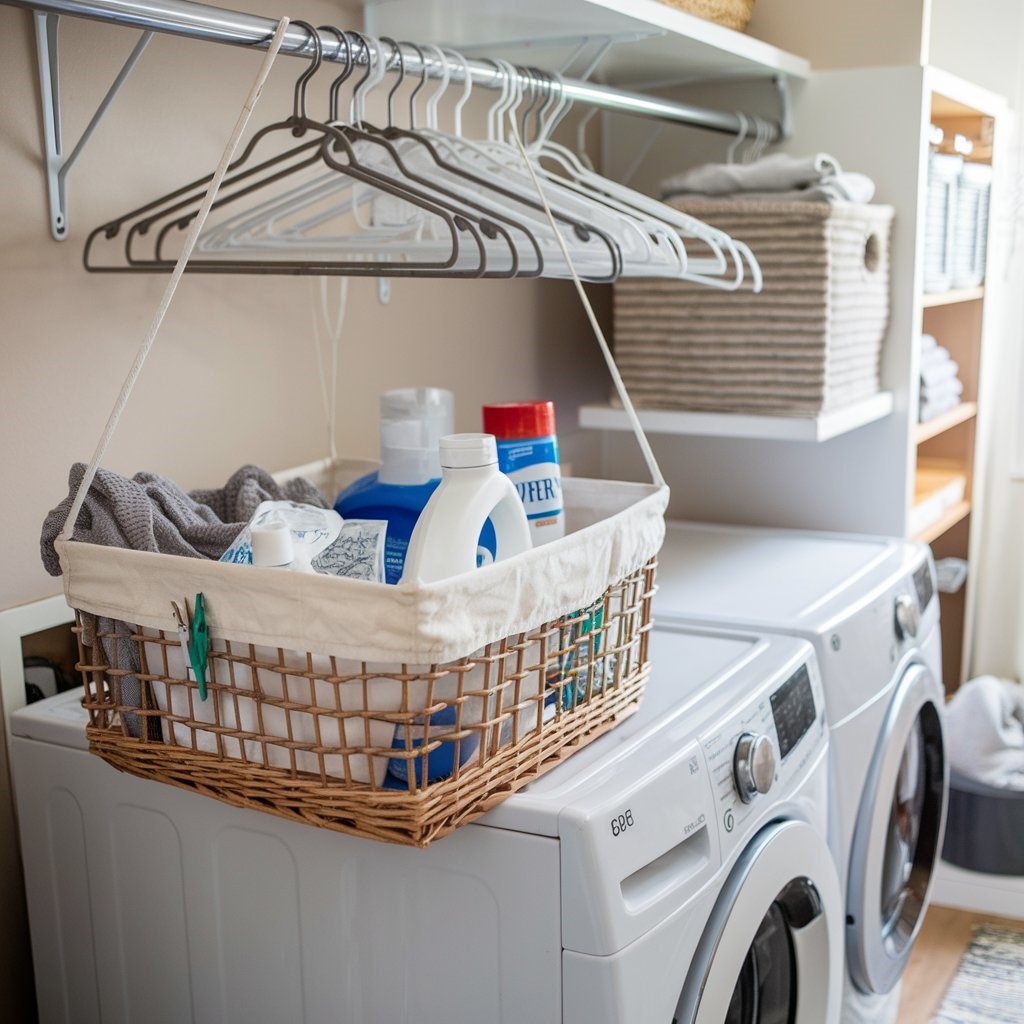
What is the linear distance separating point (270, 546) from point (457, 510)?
0.45 feet

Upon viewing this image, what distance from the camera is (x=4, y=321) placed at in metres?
1.18

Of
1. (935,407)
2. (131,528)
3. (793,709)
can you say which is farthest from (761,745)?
(935,407)

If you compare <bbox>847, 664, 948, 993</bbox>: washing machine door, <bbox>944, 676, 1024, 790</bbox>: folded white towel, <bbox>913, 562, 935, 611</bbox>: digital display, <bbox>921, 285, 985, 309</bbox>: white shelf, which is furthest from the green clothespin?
<bbox>944, 676, 1024, 790</bbox>: folded white towel

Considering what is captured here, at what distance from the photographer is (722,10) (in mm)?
1806

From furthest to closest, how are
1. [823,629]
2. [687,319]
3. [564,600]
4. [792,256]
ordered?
[687,319] → [792,256] → [823,629] → [564,600]

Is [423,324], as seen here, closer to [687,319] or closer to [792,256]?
[687,319]

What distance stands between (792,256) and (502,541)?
98 centimetres

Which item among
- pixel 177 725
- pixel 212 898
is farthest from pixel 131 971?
pixel 177 725

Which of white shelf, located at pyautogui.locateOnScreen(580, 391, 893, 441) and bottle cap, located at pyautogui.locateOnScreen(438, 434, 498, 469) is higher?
bottle cap, located at pyautogui.locateOnScreen(438, 434, 498, 469)

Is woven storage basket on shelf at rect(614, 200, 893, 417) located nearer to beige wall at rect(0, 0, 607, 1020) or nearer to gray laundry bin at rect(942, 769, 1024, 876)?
beige wall at rect(0, 0, 607, 1020)

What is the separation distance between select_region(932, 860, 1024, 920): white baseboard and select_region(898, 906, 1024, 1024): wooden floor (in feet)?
0.10

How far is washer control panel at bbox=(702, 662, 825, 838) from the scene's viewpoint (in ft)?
3.75

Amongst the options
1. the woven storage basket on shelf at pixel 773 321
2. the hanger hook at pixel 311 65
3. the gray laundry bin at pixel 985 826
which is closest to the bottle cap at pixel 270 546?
the hanger hook at pixel 311 65

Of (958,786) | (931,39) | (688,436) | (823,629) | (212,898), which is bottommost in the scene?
(958,786)
